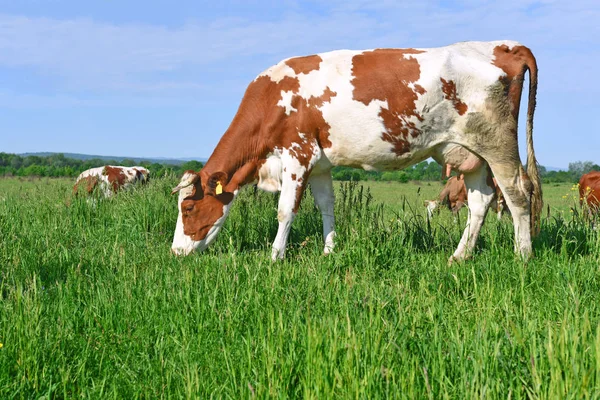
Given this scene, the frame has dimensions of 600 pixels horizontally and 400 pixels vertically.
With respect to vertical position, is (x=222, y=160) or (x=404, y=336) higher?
(x=222, y=160)

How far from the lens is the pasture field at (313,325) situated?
283cm

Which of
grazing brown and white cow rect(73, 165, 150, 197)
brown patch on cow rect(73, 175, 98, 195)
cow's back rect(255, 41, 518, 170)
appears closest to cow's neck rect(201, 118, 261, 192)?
cow's back rect(255, 41, 518, 170)

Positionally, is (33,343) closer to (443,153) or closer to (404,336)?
(404,336)

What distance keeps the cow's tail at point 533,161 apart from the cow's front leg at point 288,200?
8.79ft

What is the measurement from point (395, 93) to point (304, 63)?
3.91ft

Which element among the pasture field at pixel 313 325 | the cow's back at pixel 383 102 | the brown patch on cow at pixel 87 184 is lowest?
the pasture field at pixel 313 325

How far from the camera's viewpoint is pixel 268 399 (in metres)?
2.78

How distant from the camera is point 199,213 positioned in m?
7.66

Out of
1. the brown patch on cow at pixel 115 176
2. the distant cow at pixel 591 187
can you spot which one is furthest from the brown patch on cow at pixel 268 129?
the brown patch on cow at pixel 115 176

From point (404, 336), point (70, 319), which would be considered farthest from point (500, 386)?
point (70, 319)

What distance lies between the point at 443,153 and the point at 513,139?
2.61 ft

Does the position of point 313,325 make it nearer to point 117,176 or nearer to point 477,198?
point 477,198

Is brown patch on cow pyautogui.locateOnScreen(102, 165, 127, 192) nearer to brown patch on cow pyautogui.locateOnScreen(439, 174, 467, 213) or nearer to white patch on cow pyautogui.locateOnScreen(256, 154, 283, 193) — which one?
brown patch on cow pyautogui.locateOnScreen(439, 174, 467, 213)

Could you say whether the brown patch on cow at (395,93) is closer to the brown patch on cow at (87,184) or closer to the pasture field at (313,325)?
the pasture field at (313,325)
